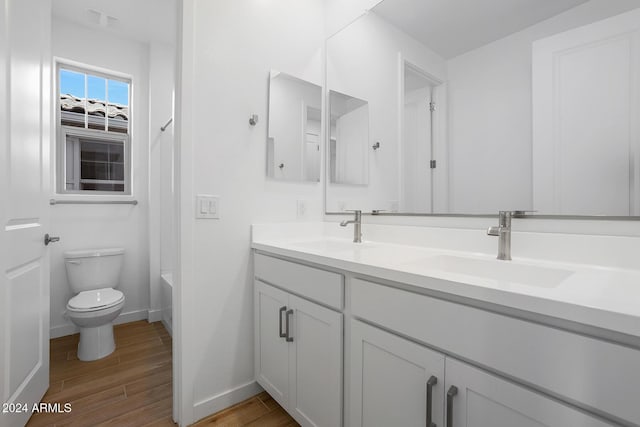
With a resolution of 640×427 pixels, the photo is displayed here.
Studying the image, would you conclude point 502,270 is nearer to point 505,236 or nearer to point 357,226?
point 505,236

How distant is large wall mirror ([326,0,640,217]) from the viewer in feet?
2.97

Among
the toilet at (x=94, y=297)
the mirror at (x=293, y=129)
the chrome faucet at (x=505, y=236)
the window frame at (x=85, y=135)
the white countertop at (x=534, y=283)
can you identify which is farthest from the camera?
the window frame at (x=85, y=135)

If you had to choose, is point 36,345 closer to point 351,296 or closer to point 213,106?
point 213,106

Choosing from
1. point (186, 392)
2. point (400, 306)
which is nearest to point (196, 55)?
point (400, 306)

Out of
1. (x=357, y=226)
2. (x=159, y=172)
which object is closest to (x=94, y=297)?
(x=159, y=172)

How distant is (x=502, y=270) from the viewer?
1.01 meters

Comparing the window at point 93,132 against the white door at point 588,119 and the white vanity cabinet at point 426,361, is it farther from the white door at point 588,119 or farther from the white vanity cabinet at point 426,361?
the white door at point 588,119

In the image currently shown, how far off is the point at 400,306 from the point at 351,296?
0.21 m

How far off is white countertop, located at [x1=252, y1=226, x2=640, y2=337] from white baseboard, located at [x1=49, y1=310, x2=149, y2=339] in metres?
2.11

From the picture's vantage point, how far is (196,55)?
1387 millimetres

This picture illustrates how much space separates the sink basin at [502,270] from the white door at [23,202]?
1.72 metres

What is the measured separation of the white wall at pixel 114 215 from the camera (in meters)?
2.32

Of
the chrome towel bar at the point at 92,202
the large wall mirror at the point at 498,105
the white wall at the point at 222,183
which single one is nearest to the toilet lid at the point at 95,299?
the chrome towel bar at the point at 92,202

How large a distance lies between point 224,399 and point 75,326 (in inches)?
68.8
